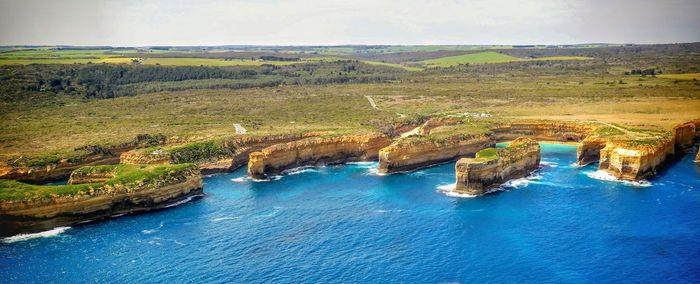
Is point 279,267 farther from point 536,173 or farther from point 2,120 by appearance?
point 2,120

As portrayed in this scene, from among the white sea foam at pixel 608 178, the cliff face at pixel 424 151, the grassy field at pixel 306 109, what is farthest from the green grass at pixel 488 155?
the grassy field at pixel 306 109

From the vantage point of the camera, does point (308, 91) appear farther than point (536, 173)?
Yes

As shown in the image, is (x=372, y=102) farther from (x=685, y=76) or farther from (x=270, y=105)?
(x=685, y=76)

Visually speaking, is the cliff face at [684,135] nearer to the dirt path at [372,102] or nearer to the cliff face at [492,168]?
the cliff face at [492,168]

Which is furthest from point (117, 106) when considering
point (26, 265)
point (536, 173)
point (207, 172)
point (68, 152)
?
point (536, 173)

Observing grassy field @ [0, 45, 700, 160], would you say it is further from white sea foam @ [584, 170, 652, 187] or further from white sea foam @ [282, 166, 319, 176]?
white sea foam @ [584, 170, 652, 187]

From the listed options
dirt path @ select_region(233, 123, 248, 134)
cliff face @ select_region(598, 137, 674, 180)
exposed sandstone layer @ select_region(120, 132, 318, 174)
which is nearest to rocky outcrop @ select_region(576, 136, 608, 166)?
cliff face @ select_region(598, 137, 674, 180)

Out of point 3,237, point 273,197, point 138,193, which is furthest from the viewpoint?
point 273,197
